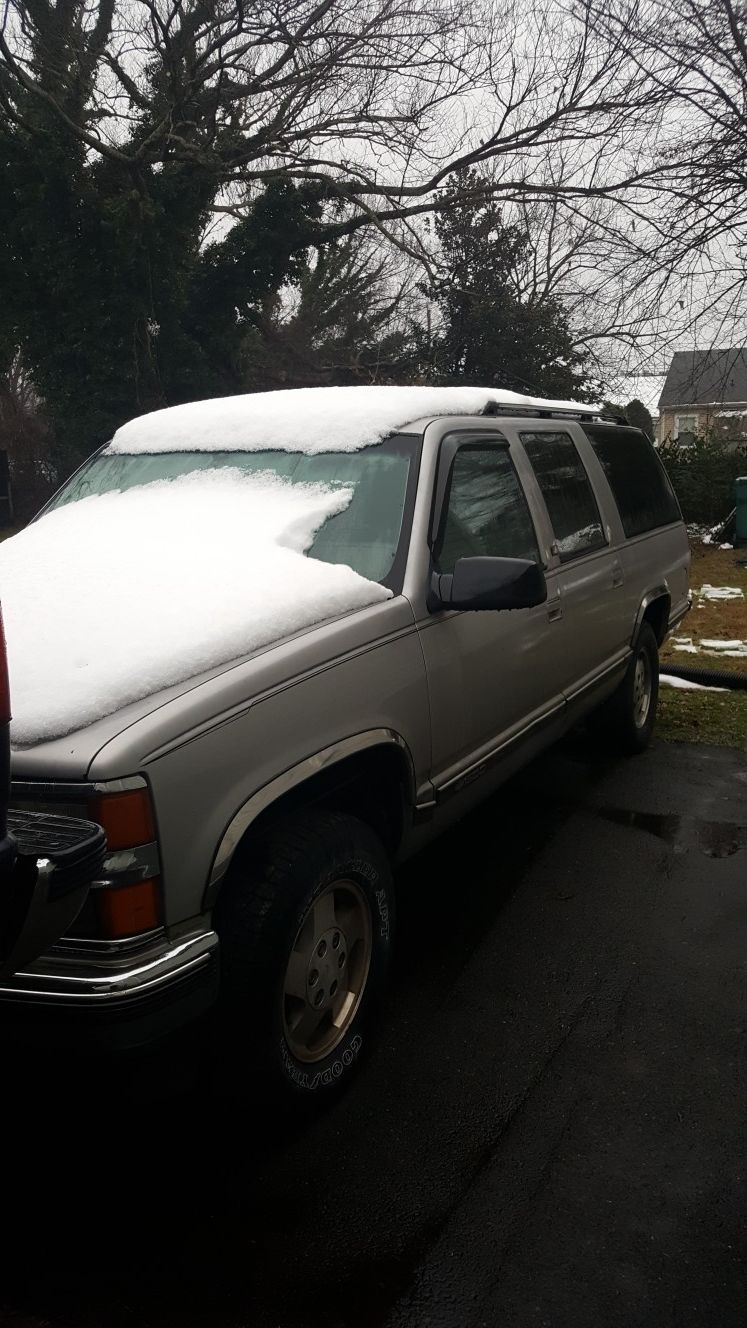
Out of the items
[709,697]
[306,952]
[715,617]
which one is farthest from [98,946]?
[715,617]

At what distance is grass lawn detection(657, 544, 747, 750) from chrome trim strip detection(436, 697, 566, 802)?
2.49 m

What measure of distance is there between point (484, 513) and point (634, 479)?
2.36 meters

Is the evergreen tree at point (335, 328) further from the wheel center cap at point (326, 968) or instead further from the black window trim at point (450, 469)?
the wheel center cap at point (326, 968)

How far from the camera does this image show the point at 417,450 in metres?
3.46

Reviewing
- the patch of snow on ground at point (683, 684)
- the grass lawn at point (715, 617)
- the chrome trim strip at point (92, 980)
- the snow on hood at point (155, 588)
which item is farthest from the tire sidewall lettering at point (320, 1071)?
the grass lawn at point (715, 617)

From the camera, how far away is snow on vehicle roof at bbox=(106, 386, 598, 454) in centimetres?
360

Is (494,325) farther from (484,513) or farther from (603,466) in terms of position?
(484,513)

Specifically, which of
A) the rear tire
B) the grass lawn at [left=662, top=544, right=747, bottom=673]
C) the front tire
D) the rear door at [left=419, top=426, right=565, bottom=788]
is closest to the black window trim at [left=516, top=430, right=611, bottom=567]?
the rear door at [left=419, top=426, right=565, bottom=788]

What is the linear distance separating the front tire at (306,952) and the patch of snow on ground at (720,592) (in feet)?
33.0

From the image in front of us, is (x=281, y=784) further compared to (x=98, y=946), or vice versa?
(x=281, y=784)

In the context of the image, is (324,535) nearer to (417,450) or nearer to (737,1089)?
(417,450)

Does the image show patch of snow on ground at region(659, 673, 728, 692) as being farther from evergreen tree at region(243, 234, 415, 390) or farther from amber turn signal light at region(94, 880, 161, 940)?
evergreen tree at region(243, 234, 415, 390)

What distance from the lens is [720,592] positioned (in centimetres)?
1230

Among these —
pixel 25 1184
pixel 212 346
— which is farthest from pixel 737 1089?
pixel 212 346
